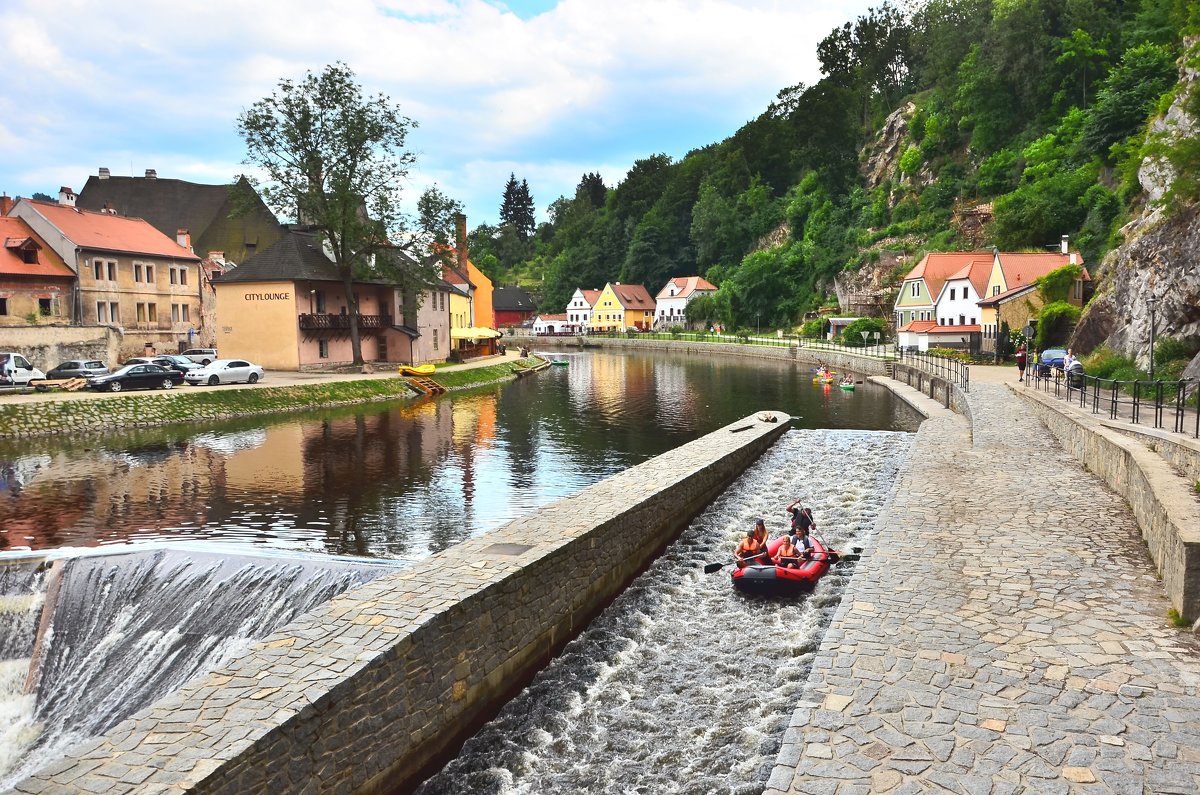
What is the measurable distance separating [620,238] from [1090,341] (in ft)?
412

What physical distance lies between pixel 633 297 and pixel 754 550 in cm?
13121

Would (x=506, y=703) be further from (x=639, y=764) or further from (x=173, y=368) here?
(x=173, y=368)

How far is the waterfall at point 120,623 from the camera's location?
11250mm

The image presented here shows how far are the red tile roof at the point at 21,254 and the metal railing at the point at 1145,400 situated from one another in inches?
2090

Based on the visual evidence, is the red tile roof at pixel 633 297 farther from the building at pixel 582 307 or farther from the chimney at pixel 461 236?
the chimney at pixel 461 236

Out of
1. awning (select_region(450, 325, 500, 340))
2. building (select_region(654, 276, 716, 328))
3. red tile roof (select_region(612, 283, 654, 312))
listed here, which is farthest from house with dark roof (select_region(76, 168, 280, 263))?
red tile roof (select_region(612, 283, 654, 312))

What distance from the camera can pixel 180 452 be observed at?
1155 inches

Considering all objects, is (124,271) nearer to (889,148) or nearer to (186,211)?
(186,211)

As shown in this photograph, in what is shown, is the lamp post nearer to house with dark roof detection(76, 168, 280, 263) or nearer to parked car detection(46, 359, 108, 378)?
parked car detection(46, 359, 108, 378)

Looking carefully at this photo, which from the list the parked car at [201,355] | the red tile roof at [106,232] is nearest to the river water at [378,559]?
the parked car at [201,355]

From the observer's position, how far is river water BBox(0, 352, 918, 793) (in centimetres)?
1068

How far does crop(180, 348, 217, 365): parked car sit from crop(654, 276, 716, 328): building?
280 feet

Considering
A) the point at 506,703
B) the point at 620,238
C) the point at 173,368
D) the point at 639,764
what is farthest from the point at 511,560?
the point at 620,238

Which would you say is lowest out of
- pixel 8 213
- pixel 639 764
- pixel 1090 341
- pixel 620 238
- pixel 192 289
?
pixel 639 764
